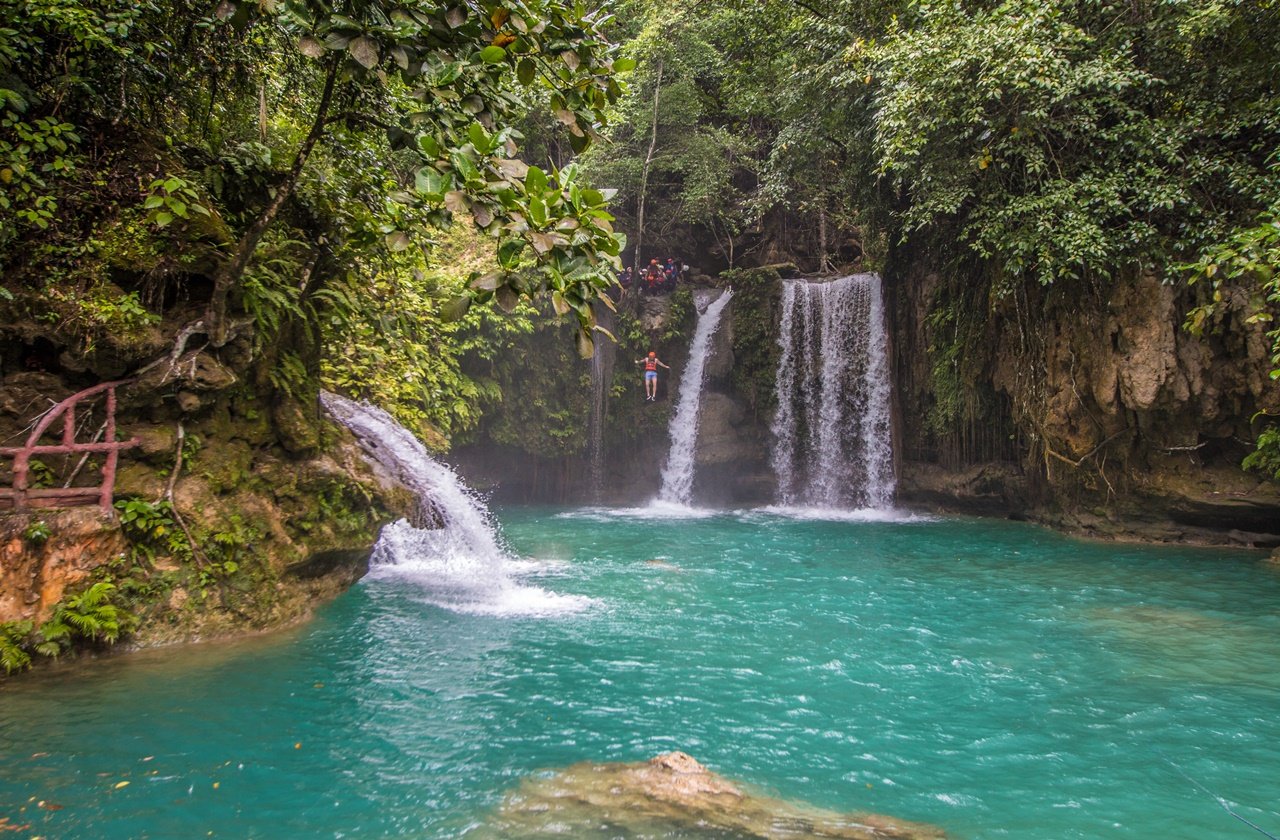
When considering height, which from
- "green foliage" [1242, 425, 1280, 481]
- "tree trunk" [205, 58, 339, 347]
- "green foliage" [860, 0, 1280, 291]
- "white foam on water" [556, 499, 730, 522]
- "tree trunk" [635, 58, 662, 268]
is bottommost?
"white foam on water" [556, 499, 730, 522]

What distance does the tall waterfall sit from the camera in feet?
59.5

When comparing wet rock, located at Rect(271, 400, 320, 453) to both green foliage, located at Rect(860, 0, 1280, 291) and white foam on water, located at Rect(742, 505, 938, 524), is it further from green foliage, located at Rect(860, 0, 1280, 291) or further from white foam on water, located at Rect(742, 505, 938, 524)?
white foam on water, located at Rect(742, 505, 938, 524)

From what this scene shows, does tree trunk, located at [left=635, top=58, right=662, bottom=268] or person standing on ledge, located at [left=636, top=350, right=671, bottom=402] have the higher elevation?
tree trunk, located at [left=635, top=58, right=662, bottom=268]

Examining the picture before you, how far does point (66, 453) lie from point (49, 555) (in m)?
0.76

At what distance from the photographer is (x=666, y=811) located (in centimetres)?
410

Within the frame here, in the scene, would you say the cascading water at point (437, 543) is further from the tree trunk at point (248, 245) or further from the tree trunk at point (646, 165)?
the tree trunk at point (646, 165)

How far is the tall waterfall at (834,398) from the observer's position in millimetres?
18125

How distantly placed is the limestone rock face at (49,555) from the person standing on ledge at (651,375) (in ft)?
48.0

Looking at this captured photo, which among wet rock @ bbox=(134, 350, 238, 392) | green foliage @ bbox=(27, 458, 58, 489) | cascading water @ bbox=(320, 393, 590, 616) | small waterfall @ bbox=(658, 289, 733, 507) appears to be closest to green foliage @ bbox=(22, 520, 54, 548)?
green foliage @ bbox=(27, 458, 58, 489)

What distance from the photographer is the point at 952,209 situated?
1236 cm

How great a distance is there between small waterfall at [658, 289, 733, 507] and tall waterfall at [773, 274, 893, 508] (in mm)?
2067

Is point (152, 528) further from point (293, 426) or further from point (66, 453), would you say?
point (293, 426)

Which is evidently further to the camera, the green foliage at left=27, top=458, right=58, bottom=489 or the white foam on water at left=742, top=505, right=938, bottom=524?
the white foam on water at left=742, top=505, right=938, bottom=524

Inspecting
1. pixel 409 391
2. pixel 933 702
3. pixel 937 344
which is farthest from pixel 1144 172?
pixel 409 391
